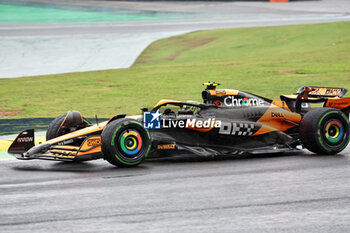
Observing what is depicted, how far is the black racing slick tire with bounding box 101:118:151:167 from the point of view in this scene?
9.52m

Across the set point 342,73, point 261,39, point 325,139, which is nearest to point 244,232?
point 325,139

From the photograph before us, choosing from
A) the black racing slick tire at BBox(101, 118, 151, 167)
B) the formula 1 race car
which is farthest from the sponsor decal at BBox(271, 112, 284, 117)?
the black racing slick tire at BBox(101, 118, 151, 167)

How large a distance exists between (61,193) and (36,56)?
24.8m

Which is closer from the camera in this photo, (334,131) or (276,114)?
(334,131)

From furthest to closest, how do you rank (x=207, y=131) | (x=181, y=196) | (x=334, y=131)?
(x=334, y=131) < (x=207, y=131) < (x=181, y=196)

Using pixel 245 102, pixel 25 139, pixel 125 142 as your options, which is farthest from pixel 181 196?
pixel 245 102

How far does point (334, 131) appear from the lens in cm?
1081

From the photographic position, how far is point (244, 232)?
6336 mm

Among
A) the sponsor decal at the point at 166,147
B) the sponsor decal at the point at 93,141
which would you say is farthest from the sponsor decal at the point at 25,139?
the sponsor decal at the point at 166,147

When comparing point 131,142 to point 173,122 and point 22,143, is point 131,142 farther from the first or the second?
point 22,143

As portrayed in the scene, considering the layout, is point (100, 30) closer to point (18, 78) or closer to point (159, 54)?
point (159, 54)

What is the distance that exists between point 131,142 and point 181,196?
2071mm

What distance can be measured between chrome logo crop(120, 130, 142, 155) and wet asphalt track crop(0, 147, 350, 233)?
0.32 metres

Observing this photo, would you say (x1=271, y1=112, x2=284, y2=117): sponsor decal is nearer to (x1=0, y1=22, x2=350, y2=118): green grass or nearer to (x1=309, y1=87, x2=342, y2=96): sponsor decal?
(x1=309, y1=87, x2=342, y2=96): sponsor decal
